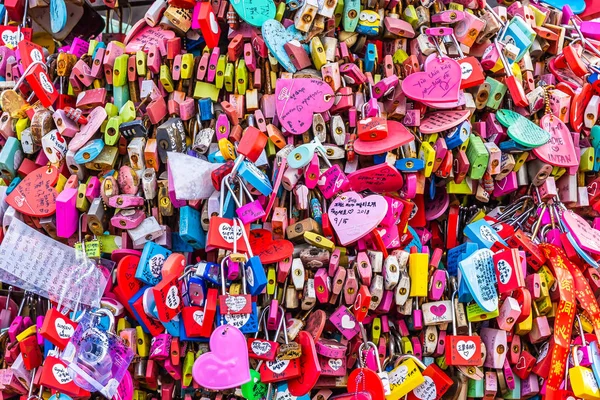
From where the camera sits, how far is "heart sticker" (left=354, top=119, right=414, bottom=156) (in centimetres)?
137

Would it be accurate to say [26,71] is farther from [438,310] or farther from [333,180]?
[438,310]

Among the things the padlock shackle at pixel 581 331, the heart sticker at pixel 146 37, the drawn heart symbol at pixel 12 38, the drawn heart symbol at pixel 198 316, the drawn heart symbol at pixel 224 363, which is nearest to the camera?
the drawn heart symbol at pixel 224 363

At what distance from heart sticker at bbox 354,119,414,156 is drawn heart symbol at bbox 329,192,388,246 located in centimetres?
9

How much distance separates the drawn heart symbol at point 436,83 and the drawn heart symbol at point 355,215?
0.26 metres

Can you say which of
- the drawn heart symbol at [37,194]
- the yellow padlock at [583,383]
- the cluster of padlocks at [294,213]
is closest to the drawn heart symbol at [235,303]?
the cluster of padlocks at [294,213]

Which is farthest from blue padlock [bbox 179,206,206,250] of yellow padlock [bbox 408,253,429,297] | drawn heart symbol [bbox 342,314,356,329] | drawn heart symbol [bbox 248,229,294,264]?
yellow padlock [bbox 408,253,429,297]

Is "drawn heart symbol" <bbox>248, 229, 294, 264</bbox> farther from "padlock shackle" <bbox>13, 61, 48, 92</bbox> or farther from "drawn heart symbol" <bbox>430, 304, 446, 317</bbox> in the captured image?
"padlock shackle" <bbox>13, 61, 48, 92</bbox>

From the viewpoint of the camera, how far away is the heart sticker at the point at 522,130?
1461mm

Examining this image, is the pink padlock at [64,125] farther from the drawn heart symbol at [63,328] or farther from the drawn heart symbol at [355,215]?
the drawn heart symbol at [355,215]

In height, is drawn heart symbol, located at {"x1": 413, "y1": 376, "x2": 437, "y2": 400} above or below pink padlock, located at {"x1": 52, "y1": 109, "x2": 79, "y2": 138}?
below

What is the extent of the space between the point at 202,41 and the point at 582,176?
95 cm

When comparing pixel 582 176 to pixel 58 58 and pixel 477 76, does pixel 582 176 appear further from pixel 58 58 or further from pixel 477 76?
pixel 58 58

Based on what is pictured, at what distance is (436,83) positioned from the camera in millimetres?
1444

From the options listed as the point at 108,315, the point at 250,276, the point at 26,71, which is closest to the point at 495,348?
the point at 250,276
